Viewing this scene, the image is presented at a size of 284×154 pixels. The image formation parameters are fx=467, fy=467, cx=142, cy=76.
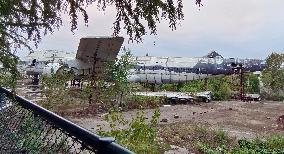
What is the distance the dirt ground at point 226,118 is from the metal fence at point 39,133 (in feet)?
42.3

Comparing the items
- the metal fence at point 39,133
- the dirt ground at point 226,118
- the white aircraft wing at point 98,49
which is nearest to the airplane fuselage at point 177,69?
the dirt ground at point 226,118

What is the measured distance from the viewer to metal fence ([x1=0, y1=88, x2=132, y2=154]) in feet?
7.93

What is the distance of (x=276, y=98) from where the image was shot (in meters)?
41.2

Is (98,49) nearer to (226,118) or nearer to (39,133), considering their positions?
(226,118)

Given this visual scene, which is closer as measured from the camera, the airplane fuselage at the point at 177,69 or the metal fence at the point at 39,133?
the metal fence at the point at 39,133

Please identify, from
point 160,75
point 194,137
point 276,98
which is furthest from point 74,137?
point 276,98

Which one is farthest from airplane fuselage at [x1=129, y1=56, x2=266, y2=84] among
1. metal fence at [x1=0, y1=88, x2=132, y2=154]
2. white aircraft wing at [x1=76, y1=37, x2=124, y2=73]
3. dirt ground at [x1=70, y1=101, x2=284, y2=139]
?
metal fence at [x1=0, y1=88, x2=132, y2=154]

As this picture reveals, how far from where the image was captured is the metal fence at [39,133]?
2417mm

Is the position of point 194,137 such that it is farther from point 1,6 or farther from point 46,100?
point 1,6

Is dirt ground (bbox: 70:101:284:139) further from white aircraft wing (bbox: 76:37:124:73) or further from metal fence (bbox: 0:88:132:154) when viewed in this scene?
metal fence (bbox: 0:88:132:154)

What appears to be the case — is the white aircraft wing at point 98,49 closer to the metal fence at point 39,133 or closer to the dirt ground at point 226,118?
the dirt ground at point 226,118

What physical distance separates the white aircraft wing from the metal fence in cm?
2339

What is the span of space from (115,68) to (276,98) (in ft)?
66.4

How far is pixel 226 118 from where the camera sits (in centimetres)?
2541
